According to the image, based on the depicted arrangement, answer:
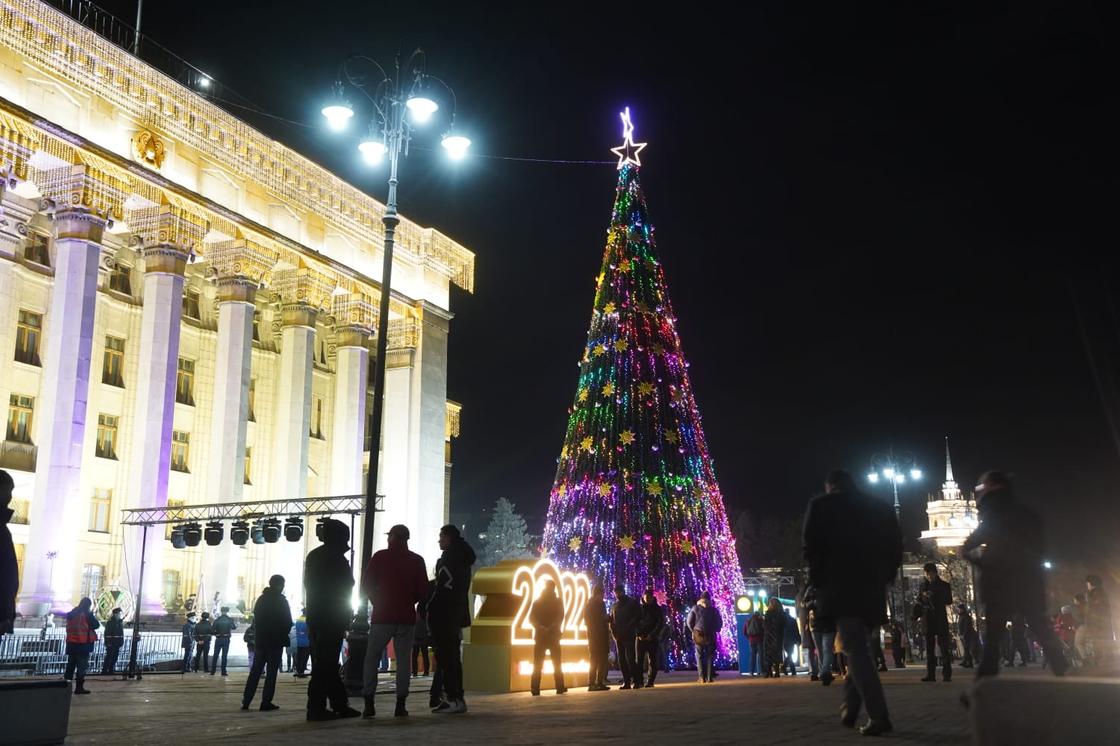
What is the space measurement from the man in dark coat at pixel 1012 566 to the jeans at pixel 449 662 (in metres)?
5.02

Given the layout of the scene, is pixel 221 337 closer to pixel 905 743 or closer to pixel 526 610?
pixel 526 610

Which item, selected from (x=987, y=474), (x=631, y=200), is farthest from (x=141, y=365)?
→ (x=987, y=474)

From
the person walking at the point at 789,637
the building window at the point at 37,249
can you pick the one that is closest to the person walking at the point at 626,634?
the person walking at the point at 789,637

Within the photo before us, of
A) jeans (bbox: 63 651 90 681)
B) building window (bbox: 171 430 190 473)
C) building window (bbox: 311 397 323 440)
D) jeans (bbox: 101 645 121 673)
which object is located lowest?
jeans (bbox: 101 645 121 673)

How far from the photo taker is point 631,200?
26.3 metres

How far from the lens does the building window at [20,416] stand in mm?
31094

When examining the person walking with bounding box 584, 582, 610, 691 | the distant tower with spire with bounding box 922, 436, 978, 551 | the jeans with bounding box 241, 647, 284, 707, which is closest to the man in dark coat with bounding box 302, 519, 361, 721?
the jeans with bounding box 241, 647, 284, 707

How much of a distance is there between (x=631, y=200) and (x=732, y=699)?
55.7 feet

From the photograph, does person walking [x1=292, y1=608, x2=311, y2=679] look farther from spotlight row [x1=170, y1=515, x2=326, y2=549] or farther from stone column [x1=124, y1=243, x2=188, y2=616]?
stone column [x1=124, y1=243, x2=188, y2=616]

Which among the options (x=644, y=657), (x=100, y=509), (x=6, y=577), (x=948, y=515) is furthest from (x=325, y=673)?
(x=948, y=515)

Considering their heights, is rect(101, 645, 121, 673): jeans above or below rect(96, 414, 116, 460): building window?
below

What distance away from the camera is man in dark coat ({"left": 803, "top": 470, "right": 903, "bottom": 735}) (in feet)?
23.1

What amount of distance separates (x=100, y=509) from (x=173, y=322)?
24.0 ft

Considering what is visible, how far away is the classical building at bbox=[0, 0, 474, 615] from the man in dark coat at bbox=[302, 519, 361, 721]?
1964 centimetres
